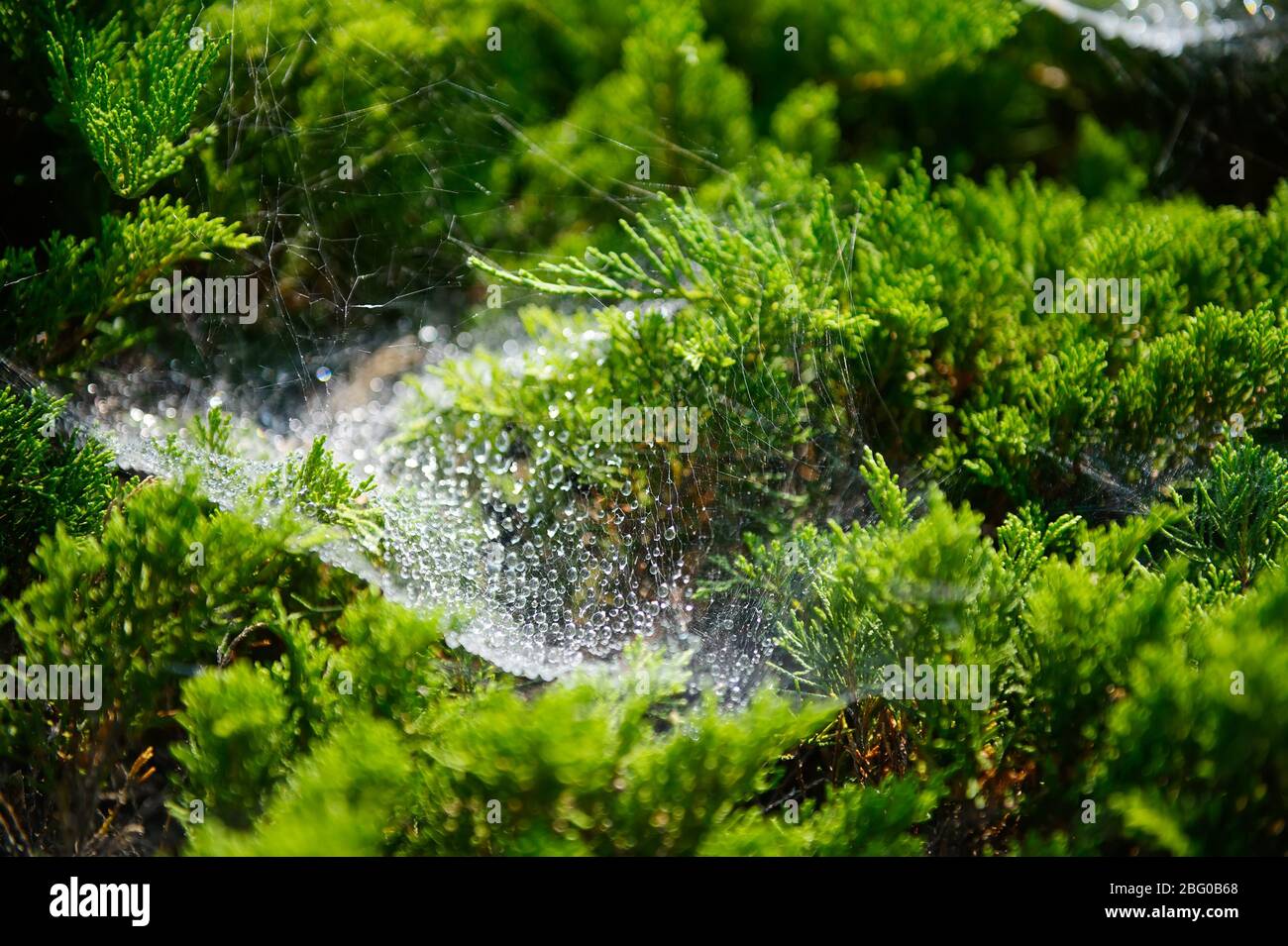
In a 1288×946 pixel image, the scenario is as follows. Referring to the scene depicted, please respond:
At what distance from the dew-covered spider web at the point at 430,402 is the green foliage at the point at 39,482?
9 centimetres

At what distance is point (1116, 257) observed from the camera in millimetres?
1271

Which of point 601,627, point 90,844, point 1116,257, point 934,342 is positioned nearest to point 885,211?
point 934,342

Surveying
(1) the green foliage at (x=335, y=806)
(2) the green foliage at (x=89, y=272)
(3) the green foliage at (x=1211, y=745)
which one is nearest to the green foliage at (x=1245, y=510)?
(3) the green foliage at (x=1211, y=745)

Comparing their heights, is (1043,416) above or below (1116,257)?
below

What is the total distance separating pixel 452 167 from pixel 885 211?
675 mm

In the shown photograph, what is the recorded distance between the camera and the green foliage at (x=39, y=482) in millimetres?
1036

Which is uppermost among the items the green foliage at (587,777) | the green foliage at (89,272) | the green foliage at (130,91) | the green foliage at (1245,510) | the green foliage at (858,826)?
the green foliage at (130,91)

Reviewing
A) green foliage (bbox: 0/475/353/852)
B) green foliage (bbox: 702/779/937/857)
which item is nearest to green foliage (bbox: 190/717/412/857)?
green foliage (bbox: 0/475/353/852)

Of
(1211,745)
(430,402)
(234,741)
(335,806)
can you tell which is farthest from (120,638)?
(1211,745)

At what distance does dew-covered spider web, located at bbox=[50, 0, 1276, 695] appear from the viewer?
1.09 metres

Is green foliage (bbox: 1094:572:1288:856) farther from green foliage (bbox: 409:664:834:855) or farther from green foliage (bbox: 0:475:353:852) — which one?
green foliage (bbox: 0:475:353:852)

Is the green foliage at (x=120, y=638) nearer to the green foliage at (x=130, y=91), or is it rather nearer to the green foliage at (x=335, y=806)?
the green foliage at (x=335, y=806)

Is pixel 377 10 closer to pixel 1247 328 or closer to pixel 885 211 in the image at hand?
pixel 885 211

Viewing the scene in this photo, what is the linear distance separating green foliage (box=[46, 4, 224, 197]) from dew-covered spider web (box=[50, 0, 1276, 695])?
85 mm
